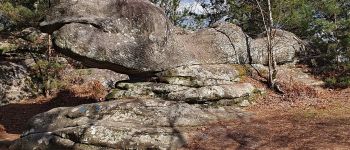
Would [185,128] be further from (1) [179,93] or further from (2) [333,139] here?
(2) [333,139]

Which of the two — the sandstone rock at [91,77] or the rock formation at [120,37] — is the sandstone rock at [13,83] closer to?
the sandstone rock at [91,77]

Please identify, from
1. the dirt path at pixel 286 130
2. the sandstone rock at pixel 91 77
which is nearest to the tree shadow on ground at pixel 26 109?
the sandstone rock at pixel 91 77

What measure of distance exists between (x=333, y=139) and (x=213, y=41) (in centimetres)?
775

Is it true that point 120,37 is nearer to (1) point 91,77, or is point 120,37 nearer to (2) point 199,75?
(2) point 199,75

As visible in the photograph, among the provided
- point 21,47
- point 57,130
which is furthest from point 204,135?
point 21,47

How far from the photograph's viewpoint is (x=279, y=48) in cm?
2006

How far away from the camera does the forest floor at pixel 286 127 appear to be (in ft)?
36.7

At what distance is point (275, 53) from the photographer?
19.9m

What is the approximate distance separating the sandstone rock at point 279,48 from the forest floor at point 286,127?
270 centimetres

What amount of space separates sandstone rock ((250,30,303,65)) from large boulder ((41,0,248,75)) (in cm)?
371

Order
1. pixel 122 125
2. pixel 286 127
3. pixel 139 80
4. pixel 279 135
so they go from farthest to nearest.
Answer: pixel 139 80 < pixel 286 127 < pixel 122 125 < pixel 279 135

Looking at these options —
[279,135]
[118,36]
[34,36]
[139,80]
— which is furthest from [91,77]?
[279,135]

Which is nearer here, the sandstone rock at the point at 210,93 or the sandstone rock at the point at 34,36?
the sandstone rock at the point at 210,93

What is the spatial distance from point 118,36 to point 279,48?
30.0 ft
